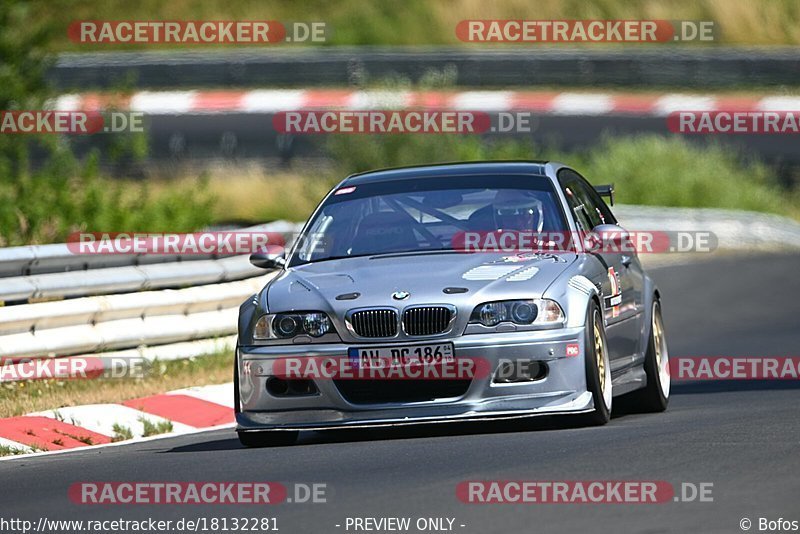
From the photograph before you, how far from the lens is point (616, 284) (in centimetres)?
1025

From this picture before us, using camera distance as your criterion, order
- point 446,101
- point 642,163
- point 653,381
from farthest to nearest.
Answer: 1. point 446,101
2. point 642,163
3. point 653,381

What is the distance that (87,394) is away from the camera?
12055 millimetres

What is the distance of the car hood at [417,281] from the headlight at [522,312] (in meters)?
0.04

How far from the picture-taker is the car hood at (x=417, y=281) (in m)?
9.06

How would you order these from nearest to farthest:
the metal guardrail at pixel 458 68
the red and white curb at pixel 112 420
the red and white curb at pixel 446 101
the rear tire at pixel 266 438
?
the rear tire at pixel 266 438 → the red and white curb at pixel 112 420 → the red and white curb at pixel 446 101 → the metal guardrail at pixel 458 68

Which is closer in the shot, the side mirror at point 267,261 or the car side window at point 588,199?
the side mirror at point 267,261

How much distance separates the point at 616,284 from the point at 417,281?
157 cm

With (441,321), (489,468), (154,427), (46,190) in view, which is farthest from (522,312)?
(46,190)

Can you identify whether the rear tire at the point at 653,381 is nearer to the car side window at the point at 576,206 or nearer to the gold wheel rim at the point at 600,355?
the car side window at the point at 576,206

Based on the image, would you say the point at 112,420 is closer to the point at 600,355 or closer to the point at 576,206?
the point at 576,206

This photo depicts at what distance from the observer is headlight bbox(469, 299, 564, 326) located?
9.03 metres

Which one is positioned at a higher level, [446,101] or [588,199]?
[446,101]

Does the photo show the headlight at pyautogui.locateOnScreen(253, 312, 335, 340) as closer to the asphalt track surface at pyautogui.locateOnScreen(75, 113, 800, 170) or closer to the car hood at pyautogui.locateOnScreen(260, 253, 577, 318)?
the car hood at pyautogui.locateOnScreen(260, 253, 577, 318)

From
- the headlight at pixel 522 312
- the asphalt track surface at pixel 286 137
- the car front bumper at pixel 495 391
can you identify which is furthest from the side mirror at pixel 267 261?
the asphalt track surface at pixel 286 137
